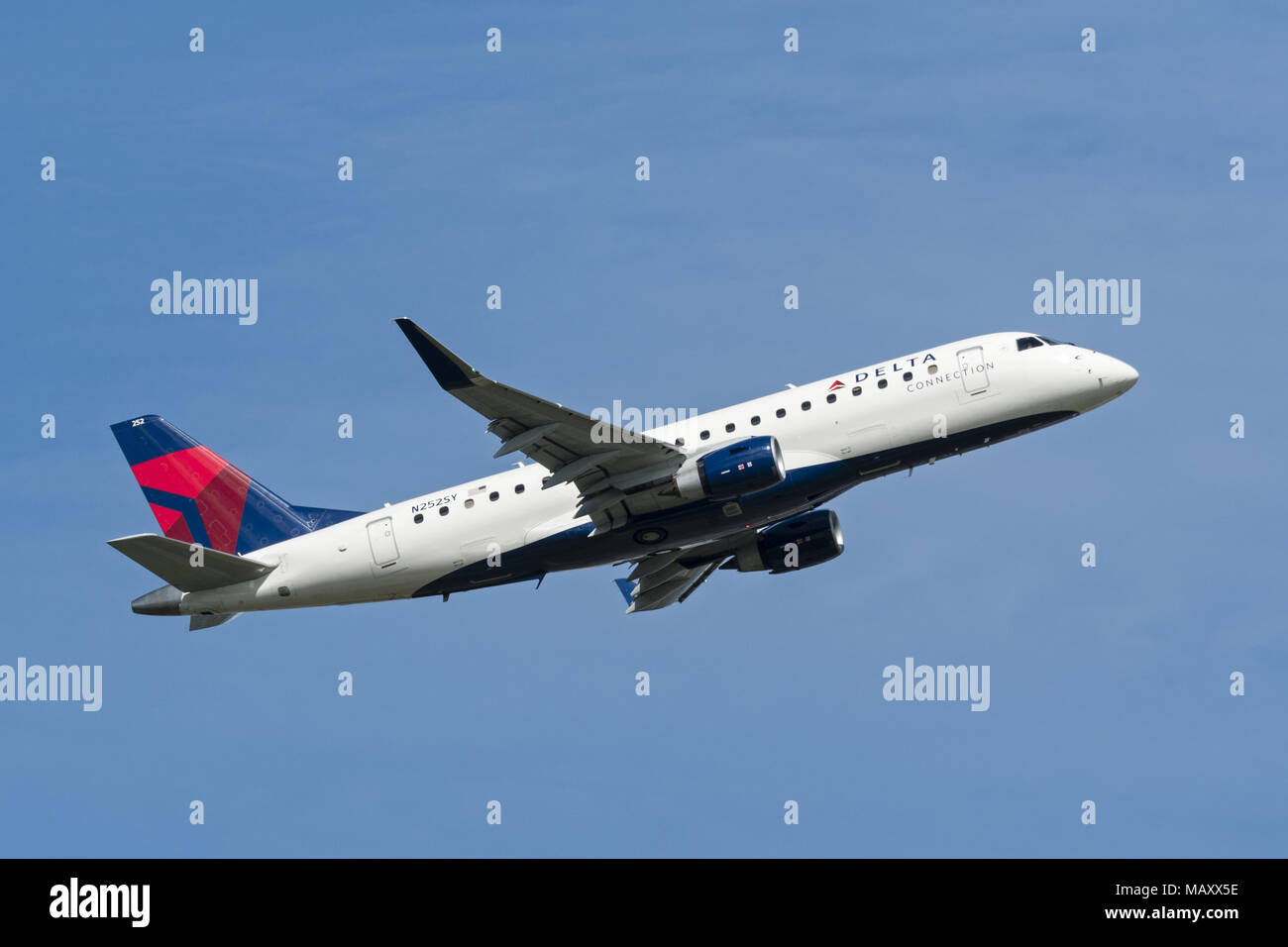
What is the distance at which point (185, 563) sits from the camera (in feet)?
191

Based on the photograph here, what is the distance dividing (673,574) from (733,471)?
1157 centimetres

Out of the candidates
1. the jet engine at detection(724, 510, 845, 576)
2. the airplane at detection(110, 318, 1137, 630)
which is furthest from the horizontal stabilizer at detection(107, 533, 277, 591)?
the jet engine at detection(724, 510, 845, 576)

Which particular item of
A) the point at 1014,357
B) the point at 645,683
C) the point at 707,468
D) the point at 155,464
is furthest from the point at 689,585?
the point at 155,464

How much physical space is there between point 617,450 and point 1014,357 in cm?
1384

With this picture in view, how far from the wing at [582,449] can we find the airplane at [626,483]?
0.06 meters

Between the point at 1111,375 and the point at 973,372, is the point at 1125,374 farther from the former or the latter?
the point at 973,372

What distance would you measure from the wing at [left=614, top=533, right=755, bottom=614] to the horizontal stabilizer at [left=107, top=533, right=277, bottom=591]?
14.4 meters

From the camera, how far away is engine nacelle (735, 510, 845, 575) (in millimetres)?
63406

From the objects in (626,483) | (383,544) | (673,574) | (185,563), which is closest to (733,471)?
(626,483)

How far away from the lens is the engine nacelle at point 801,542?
6341 cm

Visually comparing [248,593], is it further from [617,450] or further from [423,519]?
[617,450]

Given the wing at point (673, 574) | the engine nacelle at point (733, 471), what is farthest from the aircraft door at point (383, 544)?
the engine nacelle at point (733, 471)

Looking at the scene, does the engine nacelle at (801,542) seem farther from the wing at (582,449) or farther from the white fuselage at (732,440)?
the wing at (582,449)

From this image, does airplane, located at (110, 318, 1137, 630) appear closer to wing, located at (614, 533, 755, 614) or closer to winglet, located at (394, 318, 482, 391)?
winglet, located at (394, 318, 482, 391)
